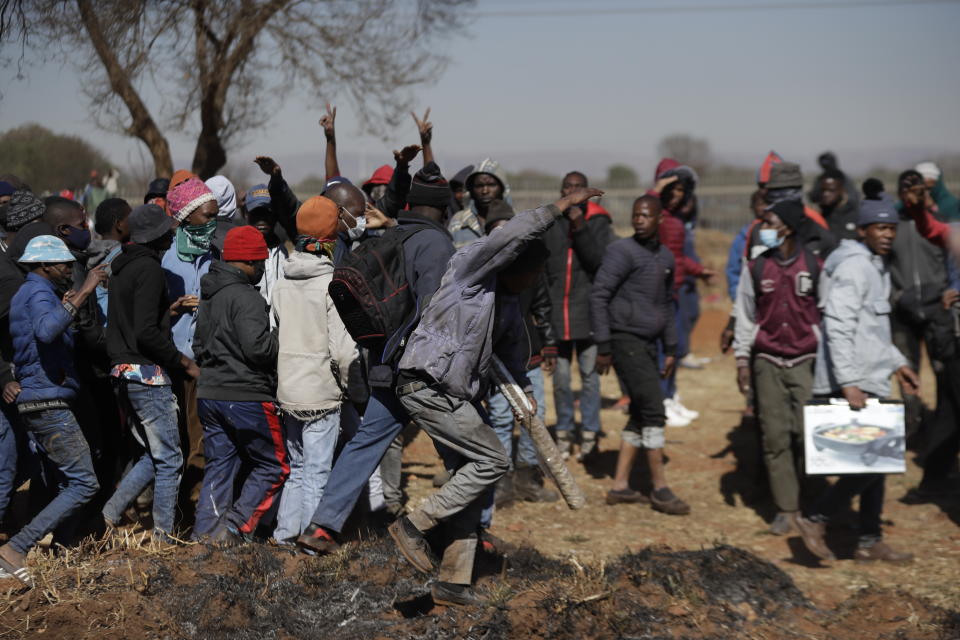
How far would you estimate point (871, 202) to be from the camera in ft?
23.3

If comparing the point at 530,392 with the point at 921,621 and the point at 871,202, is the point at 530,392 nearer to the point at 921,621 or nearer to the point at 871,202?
the point at 921,621

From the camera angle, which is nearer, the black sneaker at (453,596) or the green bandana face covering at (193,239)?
the black sneaker at (453,596)

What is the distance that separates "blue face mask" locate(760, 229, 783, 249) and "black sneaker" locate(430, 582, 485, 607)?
3535 millimetres

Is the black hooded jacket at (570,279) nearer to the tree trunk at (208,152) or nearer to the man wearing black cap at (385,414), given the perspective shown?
the man wearing black cap at (385,414)

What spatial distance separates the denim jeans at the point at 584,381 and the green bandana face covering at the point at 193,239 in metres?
3.55

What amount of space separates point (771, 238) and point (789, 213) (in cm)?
41

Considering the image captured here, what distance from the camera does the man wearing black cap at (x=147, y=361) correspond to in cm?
599

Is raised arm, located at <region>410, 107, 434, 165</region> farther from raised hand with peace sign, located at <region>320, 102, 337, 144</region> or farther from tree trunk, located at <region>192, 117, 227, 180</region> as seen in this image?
tree trunk, located at <region>192, 117, 227, 180</region>

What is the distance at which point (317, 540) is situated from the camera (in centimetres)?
565

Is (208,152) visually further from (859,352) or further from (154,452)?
(859,352)

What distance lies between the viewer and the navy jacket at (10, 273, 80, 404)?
5.65 m

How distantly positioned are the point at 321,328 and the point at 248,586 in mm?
1559

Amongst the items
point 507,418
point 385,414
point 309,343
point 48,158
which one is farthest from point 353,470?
point 48,158

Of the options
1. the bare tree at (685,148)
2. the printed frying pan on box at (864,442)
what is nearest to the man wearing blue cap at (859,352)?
the printed frying pan on box at (864,442)
